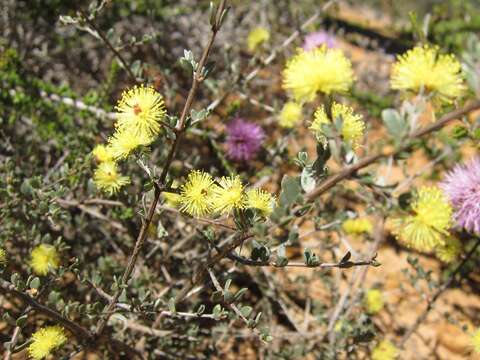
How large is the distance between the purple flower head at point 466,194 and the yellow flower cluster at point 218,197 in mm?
878

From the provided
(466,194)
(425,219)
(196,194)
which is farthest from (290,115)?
(425,219)

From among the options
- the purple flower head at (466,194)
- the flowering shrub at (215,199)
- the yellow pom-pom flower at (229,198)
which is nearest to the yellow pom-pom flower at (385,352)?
the flowering shrub at (215,199)

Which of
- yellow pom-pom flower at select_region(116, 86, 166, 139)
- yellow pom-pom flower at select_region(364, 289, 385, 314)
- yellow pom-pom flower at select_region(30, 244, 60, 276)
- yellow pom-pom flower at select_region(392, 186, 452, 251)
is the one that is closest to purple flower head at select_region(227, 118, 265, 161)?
yellow pom-pom flower at select_region(364, 289, 385, 314)

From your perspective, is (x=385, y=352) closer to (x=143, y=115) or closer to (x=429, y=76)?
(x=429, y=76)

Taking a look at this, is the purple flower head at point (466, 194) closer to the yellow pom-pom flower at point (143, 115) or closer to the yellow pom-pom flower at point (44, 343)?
the yellow pom-pom flower at point (143, 115)

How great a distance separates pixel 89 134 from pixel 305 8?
9.68 feet

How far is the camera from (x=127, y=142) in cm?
105

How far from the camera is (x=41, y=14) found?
254cm

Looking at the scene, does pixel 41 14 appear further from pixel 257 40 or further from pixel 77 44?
pixel 257 40

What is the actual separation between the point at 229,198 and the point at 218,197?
0.12 ft

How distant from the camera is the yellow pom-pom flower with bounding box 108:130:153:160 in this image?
103 centimetres

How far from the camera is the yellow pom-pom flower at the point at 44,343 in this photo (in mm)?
1226

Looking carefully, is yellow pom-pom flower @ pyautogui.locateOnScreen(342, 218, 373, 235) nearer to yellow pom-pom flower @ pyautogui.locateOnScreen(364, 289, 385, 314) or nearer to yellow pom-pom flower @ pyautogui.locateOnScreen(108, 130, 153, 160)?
yellow pom-pom flower @ pyautogui.locateOnScreen(364, 289, 385, 314)

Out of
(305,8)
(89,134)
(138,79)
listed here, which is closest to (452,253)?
(138,79)
